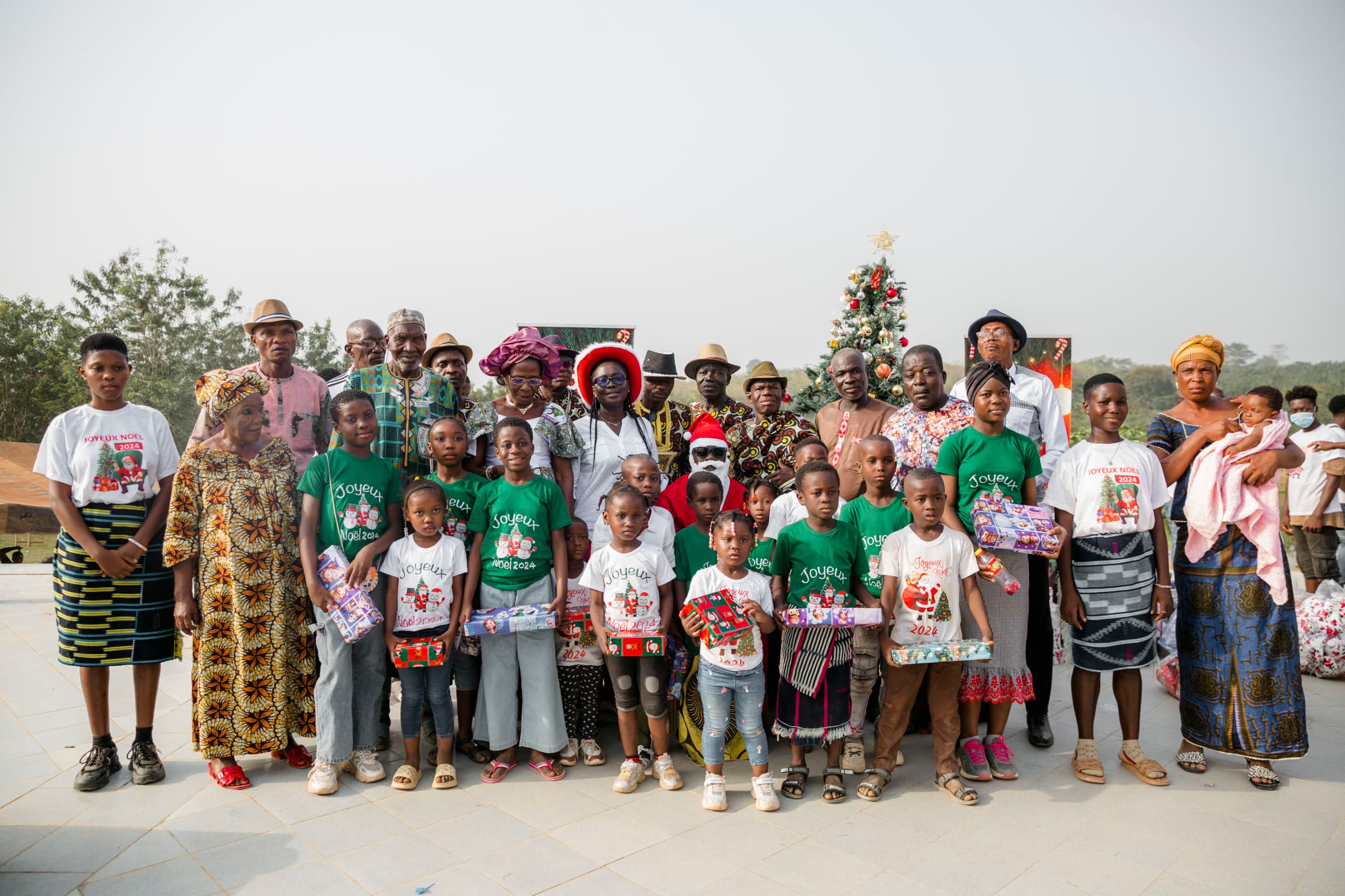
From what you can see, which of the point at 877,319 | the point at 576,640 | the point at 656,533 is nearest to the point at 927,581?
the point at 656,533

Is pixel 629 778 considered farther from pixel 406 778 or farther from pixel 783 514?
pixel 783 514

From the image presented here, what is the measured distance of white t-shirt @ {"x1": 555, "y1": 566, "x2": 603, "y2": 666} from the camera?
4023mm

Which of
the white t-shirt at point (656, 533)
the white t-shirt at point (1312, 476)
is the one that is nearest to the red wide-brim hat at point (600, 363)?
the white t-shirt at point (656, 533)

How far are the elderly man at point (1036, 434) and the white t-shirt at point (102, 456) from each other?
4.27 m

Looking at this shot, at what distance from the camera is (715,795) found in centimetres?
350

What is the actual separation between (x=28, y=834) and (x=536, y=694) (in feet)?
7.07

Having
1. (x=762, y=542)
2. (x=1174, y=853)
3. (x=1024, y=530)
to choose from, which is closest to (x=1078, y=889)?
(x=1174, y=853)

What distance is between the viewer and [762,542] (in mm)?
3961

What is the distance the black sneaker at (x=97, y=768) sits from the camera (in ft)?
12.1

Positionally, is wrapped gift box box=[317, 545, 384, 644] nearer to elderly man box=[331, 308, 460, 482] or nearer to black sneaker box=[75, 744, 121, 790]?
elderly man box=[331, 308, 460, 482]

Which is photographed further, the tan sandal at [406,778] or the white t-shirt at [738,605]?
the tan sandal at [406,778]

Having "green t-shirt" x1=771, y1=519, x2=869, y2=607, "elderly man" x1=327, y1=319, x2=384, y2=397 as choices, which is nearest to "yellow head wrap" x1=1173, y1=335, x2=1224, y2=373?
"green t-shirt" x1=771, y1=519, x2=869, y2=607

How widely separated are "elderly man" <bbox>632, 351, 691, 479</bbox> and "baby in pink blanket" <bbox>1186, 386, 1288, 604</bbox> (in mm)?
2828

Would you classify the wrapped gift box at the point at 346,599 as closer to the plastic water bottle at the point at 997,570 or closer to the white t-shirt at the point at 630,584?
the white t-shirt at the point at 630,584
